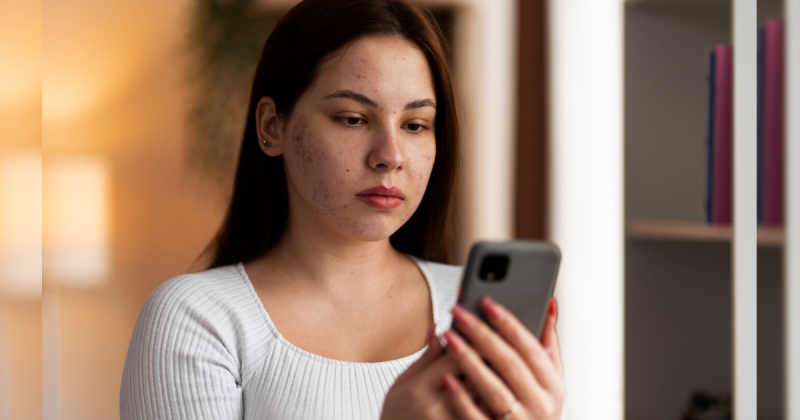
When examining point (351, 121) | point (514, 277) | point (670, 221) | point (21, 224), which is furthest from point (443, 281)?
point (21, 224)

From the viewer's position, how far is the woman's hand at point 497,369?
0.56m

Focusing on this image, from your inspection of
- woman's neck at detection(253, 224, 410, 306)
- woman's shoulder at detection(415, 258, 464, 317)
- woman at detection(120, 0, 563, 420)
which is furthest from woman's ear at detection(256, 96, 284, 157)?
woman's shoulder at detection(415, 258, 464, 317)

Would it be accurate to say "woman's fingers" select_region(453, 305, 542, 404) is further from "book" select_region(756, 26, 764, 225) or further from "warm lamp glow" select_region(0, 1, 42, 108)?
"warm lamp glow" select_region(0, 1, 42, 108)

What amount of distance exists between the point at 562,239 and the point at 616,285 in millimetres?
195

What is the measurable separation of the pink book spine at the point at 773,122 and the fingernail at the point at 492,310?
46 centimetres

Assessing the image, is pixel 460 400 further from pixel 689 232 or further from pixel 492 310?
pixel 689 232

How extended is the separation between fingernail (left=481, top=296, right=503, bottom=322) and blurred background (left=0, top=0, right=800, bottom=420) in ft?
1.39

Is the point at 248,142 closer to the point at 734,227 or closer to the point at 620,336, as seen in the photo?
the point at 734,227

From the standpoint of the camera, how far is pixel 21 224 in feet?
3.67

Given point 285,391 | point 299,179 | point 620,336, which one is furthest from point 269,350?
point 620,336

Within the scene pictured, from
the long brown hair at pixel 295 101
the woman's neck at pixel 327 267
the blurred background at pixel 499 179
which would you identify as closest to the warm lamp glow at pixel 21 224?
the blurred background at pixel 499 179

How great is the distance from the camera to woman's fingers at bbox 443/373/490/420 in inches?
22.2

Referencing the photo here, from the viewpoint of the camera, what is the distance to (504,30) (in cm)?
170

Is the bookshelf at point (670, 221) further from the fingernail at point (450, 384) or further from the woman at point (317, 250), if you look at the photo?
the fingernail at point (450, 384)
